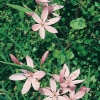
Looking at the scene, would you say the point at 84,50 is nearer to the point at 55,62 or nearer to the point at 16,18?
the point at 55,62

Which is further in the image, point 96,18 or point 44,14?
point 96,18

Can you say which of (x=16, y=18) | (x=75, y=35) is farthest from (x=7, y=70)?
(x=75, y=35)

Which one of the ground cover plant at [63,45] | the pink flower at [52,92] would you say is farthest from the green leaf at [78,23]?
the pink flower at [52,92]

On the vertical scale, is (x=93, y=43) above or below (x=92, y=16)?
below

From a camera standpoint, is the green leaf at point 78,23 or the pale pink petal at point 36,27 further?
the green leaf at point 78,23

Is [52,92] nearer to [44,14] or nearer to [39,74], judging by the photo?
[39,74]

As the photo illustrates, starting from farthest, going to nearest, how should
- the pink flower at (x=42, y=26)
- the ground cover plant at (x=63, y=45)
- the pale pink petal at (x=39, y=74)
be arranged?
the ground cover plant at (x=63, y=45) < the pink flower at (x=42, y=26) < the pale pink petal at (x=39, y=74)

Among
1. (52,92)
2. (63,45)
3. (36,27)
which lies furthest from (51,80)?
(63,45)

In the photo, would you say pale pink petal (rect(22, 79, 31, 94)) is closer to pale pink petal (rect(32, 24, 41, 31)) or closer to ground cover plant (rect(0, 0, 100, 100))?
pale pink petal (rect(32, 24, 41, 31))

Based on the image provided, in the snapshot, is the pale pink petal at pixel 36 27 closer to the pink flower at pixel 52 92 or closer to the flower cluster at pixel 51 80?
the flower cluster at pixel 51 80
